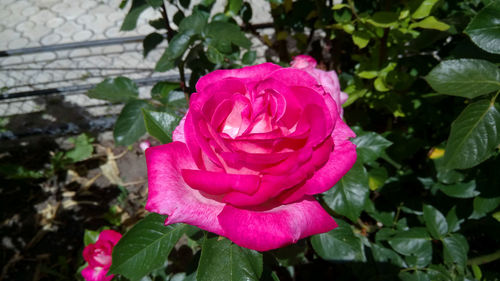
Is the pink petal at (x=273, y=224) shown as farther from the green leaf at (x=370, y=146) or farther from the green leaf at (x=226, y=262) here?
the green leaf at (x=370, y=146)

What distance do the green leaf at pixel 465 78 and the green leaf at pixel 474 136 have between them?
0.13ft

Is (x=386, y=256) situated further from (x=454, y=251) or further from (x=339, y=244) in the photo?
(x=339, y=244)

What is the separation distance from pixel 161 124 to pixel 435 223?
1.02 meters

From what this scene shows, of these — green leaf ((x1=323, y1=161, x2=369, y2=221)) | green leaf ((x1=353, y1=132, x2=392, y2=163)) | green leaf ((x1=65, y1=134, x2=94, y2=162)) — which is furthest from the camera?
green leaf ((x1=65, y1=134, x2=94, y2=162))

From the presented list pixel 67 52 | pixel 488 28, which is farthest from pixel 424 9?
pixel 67 52

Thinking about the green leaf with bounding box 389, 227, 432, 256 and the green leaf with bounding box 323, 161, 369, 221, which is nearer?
the green leaf with bounding box 323, 161, 369, 221

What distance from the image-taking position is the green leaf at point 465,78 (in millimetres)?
768

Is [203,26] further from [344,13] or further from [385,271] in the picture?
[385,271]

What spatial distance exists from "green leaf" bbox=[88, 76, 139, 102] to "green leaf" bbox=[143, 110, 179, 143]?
1.68 feet

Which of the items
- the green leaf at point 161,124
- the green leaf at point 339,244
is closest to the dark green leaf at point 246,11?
the green leaf at point 161,124

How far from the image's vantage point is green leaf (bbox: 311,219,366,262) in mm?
939

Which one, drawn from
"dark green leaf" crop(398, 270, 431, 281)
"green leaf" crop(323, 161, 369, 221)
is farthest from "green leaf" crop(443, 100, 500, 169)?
"dark green leaf" crop(398, 270, 431, 281)

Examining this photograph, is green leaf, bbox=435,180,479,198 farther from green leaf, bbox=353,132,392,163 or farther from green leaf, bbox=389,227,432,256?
green leaf, bbox=353,132,392,163

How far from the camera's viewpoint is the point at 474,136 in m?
0.77
